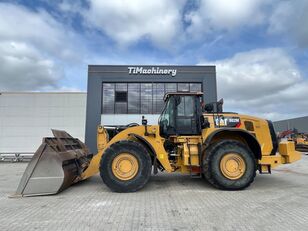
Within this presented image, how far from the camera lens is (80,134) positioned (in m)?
22.8

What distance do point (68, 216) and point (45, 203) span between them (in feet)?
4.52

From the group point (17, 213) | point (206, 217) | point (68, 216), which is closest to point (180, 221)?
point (206, 217)

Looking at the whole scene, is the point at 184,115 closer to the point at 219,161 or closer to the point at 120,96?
the point at 219,161

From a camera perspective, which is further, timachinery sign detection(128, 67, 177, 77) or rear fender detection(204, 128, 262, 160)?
timachinery sign detection(128, 67, 177, 77)

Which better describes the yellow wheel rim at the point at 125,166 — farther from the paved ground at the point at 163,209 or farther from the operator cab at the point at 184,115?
the operator cab at the point at 184,115

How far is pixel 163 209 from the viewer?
552 centimetres

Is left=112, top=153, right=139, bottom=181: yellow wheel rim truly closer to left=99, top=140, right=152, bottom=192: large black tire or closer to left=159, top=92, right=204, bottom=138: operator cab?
left=99, top=140, right=152, bottom=192: large black tire

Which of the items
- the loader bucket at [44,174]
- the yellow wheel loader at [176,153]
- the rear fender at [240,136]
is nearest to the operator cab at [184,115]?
the yellow wheel loader at [176,153]

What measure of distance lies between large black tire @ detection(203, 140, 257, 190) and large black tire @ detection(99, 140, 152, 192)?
1711mm

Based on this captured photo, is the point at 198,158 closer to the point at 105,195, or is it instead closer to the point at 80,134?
the point at 105,195

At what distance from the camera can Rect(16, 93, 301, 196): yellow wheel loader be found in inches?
274

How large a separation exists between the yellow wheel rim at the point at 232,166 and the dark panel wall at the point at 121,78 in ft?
51.8

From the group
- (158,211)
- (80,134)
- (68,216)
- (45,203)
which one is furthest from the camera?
(80,134)

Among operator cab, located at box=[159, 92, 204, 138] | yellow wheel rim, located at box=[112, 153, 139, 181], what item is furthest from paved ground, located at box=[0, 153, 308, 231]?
operator cab, located at box=[159, 92, 204, 138]
